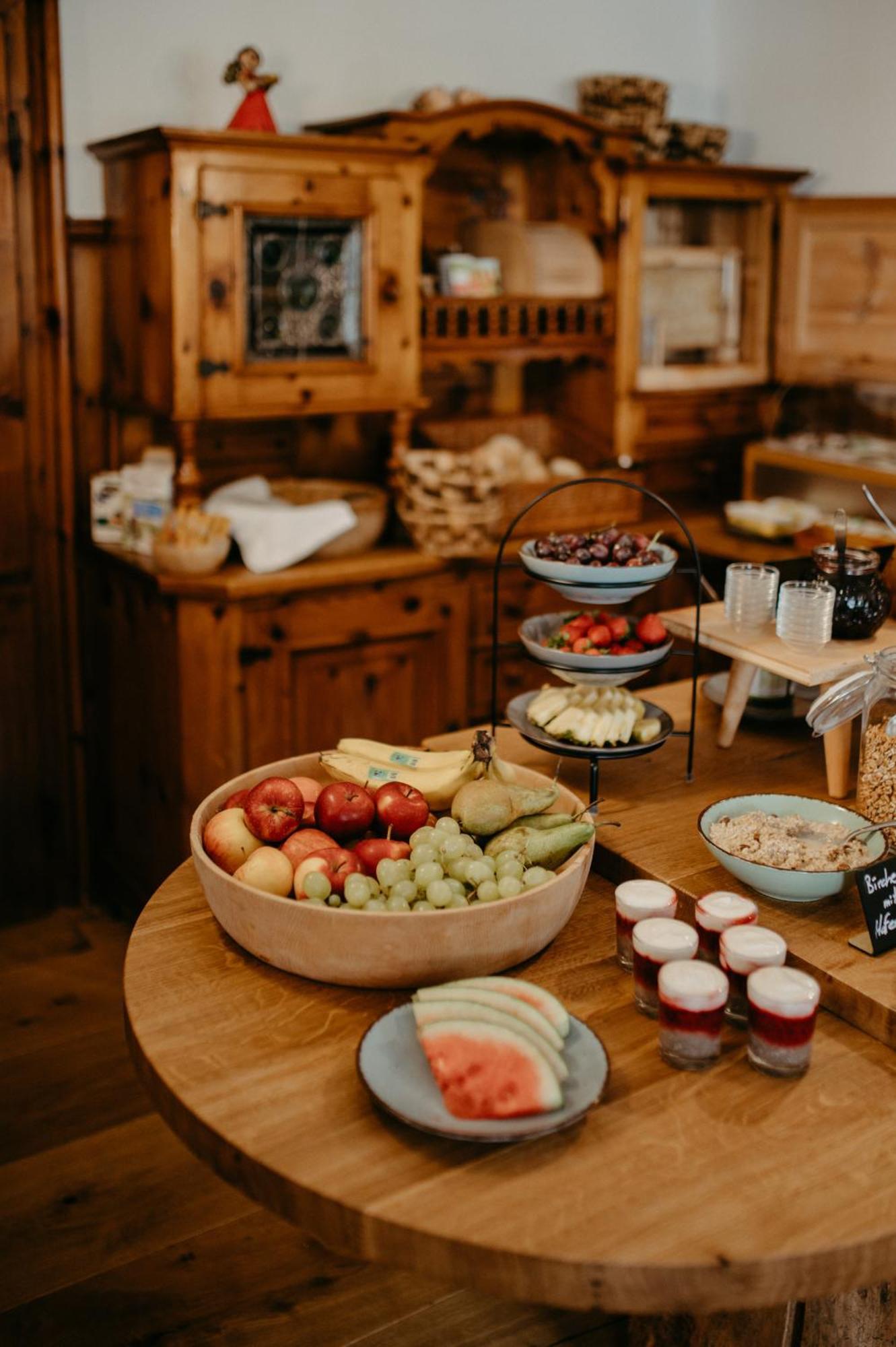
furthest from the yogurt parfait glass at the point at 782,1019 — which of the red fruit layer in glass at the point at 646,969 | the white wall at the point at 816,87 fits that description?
the white wall at the point at 816,87

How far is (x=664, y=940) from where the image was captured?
1.48m

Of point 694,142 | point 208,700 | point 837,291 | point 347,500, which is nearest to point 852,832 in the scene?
point 208,700

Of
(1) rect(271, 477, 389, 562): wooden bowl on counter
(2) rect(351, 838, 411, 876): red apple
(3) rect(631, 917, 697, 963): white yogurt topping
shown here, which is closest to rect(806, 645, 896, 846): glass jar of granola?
(3) rect(631, 917, 697, 963): white yogurt topping

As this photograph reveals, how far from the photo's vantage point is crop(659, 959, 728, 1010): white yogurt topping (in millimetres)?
1399

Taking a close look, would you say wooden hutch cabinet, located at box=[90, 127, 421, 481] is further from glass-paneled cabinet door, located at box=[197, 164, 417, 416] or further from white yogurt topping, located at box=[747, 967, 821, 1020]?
white yogurt topping, located at box=[747, 967, 821, 1020]

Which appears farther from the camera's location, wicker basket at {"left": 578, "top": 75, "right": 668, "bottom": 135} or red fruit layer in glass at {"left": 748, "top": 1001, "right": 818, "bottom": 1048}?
wicker basket at {"left": 578, "top": 75, "right": 668, "bottom": 135}

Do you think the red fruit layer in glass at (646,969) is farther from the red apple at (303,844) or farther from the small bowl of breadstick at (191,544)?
the small bowl of breadstick at (191,544)

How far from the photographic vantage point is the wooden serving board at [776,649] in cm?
200

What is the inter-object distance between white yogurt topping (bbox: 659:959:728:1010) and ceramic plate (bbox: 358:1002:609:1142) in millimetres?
92

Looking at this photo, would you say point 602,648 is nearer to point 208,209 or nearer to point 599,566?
point 599,566

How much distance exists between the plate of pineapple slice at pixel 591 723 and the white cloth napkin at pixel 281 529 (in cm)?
128

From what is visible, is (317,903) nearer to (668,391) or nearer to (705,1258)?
(705,1258)

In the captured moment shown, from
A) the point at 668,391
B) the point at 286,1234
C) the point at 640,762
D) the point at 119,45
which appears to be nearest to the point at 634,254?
the point at 668,391

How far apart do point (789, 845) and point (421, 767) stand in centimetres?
51
